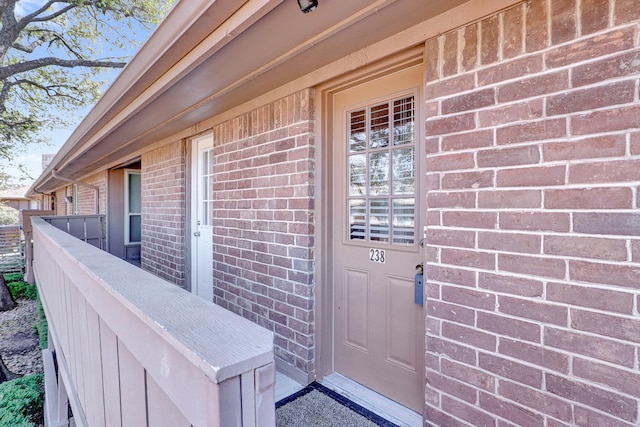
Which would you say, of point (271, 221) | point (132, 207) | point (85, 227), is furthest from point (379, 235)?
point (132, 207)

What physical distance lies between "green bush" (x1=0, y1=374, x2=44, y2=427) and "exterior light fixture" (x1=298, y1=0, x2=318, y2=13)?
12.3ft

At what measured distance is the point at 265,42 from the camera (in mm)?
1896

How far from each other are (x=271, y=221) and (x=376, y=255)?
94 centimetres

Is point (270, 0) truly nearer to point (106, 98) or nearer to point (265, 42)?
point (265, 42)

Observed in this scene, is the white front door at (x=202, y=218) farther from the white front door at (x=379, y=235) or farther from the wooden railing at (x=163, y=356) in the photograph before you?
the wooden railing at (x=163, y=356)

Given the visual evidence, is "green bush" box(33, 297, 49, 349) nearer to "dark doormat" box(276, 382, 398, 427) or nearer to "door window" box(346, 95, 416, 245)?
"dark doormat" box(276, 382, 398, 427)

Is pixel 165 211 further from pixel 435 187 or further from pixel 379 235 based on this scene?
pixel 435 187

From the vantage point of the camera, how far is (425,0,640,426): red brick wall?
117 centimetres

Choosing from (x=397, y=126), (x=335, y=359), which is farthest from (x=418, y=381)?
(x=397, y=126)

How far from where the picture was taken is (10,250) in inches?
344

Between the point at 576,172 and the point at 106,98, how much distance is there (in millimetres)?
3662

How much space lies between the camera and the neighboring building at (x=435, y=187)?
1.21 m

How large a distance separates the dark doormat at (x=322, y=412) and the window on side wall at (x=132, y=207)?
245 inches

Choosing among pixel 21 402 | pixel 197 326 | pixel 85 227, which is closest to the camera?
pixel 197 326
